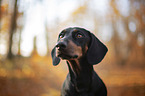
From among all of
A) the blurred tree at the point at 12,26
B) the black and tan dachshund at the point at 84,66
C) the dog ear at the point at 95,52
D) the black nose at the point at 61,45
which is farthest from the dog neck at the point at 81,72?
the blurred tree at the point at 12,26

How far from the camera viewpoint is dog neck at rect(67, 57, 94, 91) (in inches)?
92.1

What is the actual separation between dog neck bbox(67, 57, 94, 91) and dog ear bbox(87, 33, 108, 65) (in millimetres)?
125

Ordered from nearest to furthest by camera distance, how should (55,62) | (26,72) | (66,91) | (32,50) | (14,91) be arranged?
1. (66,91)
2. (55,62)
3. (14,91)
4. (26,72)
5. (32,50)

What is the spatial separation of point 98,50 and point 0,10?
6359mm

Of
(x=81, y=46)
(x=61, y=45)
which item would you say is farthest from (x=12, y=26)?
(x=61, y=45)

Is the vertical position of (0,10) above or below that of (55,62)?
above

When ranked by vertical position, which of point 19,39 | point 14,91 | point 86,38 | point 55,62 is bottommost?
point 14,91

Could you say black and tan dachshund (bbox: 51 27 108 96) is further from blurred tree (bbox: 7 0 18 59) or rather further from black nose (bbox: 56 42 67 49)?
blurred tree (bbox: 7 0 18 59)

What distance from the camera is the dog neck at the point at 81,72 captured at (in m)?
2.34

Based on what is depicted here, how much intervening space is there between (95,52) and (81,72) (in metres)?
0.45

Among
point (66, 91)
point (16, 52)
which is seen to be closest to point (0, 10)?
point (16, 52)

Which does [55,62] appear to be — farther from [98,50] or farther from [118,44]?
[118,44]

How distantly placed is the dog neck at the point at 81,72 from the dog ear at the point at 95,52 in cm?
12

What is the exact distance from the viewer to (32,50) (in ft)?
27.9
